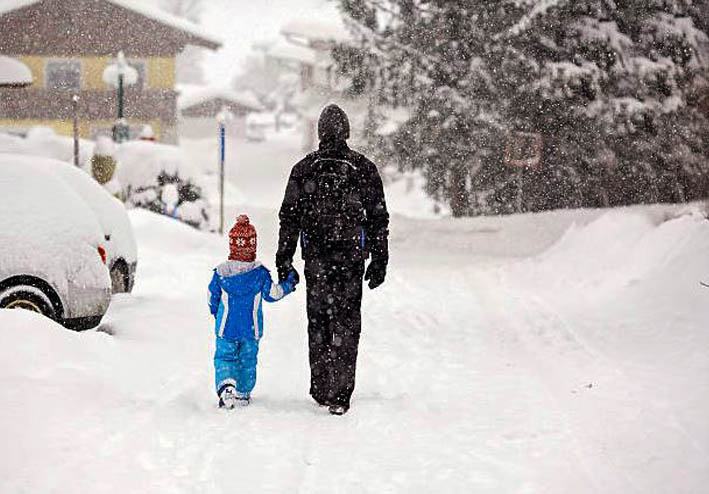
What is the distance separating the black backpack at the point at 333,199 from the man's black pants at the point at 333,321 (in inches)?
6.6

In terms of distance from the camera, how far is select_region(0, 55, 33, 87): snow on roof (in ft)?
68.5

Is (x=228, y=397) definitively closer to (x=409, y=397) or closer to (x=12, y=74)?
(x=409, y=397)

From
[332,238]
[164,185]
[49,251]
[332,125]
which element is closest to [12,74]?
[164,185]

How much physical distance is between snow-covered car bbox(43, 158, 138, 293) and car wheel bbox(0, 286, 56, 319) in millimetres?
1982

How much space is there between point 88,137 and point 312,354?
35228 millimetres

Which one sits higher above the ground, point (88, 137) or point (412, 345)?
point (412, 345)

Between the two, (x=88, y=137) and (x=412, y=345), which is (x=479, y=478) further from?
(x=88, y=137)

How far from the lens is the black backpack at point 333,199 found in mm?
6344

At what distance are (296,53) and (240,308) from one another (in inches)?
2062

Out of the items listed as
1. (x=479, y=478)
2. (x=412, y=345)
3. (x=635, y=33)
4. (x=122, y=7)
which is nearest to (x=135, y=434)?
(x=479, y=478)

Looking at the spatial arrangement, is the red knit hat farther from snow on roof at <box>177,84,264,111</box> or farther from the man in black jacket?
snow on roof at <box>177,84,264,111</box>

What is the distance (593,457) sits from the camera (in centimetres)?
530

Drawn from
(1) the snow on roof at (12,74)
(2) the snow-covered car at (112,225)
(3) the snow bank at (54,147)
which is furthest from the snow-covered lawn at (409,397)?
(3) the snow bank at (54,147)

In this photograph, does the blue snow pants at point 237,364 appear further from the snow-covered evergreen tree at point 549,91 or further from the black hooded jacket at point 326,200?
the snow-covered evergreen tree at point 549,91
